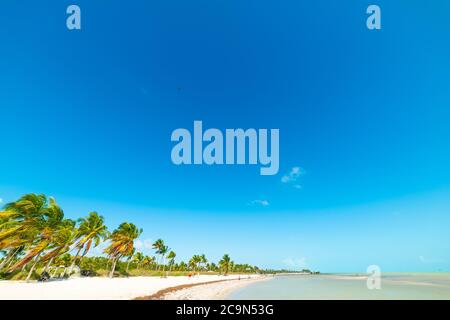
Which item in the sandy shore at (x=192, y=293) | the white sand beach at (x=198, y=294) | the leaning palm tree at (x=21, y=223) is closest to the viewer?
the sandy shore at (x=192, y=293)

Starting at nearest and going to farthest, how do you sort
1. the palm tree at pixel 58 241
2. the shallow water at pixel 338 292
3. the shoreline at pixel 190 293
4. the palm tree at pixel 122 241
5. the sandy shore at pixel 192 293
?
1. the shoreline at pixel 190 293
2. the sandy shore at pixel 192 293
3. the shallow water at pixel 338 292
4. the palm tree at pixel 58 241
5. the palm tree at pixel 122 241

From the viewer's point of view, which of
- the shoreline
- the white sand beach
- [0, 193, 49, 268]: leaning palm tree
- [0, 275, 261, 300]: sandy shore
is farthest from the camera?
[0, 193, 49, 268]: leaning palm tree

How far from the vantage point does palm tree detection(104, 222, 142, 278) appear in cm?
5169

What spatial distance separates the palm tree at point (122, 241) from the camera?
51.7 m

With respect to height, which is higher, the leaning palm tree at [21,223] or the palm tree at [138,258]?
the leaning palm tree at [21,223]

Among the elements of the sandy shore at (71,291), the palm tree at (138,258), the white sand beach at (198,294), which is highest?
the sandy shore at (71,291)

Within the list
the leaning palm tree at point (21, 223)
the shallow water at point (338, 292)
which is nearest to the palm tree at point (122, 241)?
the leaning palm tree at point (21, 223)

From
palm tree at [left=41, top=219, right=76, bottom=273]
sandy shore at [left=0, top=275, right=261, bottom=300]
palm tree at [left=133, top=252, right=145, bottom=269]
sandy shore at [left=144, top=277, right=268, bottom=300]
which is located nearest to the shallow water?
sandy shore at [left=144, top=277, right=268, bottom=300]

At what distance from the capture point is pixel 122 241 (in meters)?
52.6

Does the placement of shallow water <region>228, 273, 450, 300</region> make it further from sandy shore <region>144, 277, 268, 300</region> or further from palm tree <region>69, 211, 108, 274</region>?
palm tree <region>69, 211, 108, 274</region>

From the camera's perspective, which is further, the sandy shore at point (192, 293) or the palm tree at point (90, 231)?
the palm tree at point (90, 231)

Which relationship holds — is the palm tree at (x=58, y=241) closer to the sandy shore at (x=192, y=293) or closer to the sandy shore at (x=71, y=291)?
the sandy shore at (x=71, y=291)

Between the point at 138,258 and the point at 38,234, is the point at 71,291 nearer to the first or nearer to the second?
the point at 38,234
